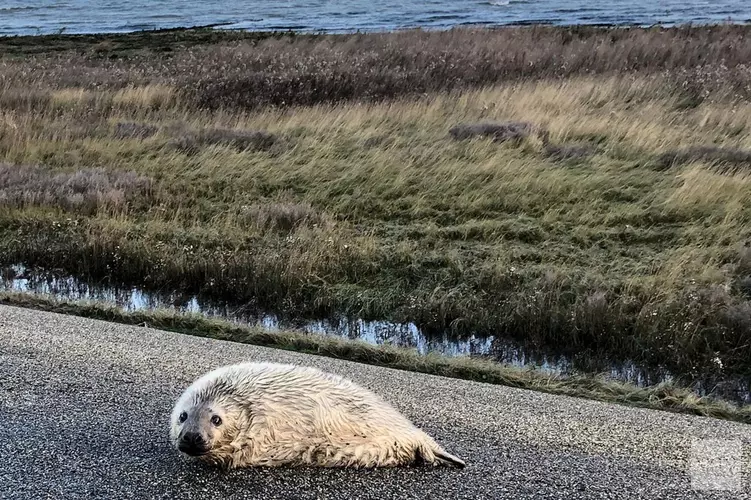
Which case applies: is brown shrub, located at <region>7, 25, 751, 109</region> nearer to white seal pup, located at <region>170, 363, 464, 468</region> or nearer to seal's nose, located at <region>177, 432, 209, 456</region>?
white seal pup, located at <region>170, 363, 464, 468</region>

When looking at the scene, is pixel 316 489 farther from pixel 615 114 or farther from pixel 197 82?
pixel 197 82

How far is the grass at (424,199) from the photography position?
7375mm

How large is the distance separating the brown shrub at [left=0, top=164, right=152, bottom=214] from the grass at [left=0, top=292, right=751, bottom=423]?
3803 mm

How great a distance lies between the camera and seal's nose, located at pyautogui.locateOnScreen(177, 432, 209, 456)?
340 centimetres

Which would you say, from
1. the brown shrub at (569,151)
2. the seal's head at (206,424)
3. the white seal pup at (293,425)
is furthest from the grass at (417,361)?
the brown shrub at (569,151)

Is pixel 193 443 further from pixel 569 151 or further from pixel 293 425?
pixel 569 151

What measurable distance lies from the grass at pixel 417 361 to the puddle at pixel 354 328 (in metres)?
0.45

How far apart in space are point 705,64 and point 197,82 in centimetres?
1312

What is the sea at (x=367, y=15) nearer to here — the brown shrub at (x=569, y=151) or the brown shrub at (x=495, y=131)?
the brown shrub at (x=495, y=131)

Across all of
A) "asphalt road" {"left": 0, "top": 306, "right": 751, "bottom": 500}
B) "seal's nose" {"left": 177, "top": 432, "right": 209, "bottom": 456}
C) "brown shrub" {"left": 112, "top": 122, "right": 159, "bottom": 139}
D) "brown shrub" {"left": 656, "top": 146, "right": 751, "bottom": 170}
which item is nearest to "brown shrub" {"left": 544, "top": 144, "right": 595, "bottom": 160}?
"brown shrub" {"left": 656, "top": 146, "right": 751, "bottom": 170}

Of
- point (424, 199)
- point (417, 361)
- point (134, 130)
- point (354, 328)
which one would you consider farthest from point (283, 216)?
point (134, 130)

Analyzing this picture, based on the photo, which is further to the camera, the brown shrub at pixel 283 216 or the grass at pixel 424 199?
the brown shrub at pixel 283 216

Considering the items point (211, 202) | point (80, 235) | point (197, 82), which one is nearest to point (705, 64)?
point (197, 82)

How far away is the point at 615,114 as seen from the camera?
1420 centimetres
